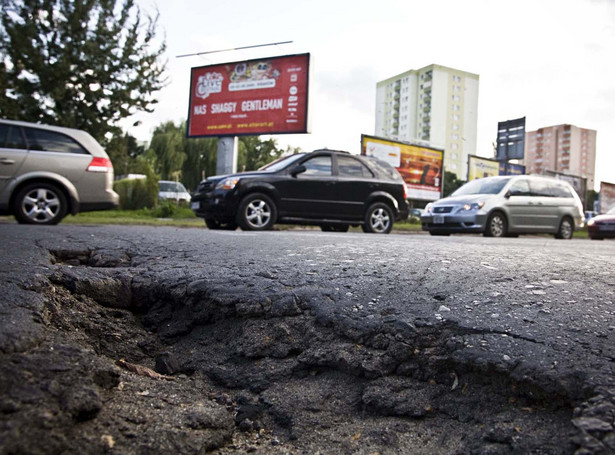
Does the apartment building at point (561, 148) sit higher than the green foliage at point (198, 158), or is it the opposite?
the apartment building at point (561, 148)

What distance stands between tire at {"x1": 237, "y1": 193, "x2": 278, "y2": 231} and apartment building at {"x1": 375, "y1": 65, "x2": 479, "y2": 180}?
77077mm

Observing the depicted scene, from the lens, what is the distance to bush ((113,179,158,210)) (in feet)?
62.5

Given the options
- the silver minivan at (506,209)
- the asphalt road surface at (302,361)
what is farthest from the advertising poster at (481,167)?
the asphalt road surface at (302,361)

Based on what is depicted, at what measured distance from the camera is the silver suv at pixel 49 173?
24.4ft

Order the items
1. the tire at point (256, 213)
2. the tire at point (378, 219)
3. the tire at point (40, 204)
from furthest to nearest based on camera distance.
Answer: the tire at point (378, 219) → the tire at point (256, 213) → the tire at point (40, 204)

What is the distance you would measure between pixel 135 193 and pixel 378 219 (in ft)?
40.5

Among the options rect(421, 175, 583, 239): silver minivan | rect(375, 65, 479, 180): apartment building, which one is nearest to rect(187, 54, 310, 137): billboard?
rect(421, 175, 583, 239): silver minivan

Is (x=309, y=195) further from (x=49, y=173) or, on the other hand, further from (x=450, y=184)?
(x=450, y=184)

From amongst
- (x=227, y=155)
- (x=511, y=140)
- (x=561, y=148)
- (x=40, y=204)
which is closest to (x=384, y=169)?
(x=40, y=204)

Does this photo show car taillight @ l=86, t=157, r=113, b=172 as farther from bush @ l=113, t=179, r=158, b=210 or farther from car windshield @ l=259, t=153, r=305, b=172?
bush @ l=113, t=179, r=158, b=210

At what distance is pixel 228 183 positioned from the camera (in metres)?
8.43

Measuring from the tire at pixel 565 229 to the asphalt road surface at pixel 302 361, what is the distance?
11000 millimetres

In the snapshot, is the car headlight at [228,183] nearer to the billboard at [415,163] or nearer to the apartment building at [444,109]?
the billboard at [415,163]

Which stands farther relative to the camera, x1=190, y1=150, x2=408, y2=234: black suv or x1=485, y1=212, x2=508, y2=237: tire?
x1=485, y1=212, x2=508, y2=237: tire
